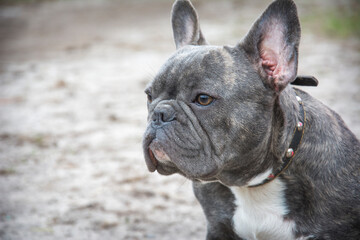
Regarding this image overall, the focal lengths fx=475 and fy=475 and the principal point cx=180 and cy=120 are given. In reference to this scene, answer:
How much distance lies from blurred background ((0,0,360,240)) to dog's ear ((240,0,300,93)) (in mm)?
1968

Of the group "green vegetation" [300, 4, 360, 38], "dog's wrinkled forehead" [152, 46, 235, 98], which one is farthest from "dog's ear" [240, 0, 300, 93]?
"green vegetation" [300, 4, 360, 38]

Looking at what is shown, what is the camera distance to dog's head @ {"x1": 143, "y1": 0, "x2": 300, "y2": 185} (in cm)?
301

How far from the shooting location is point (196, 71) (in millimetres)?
3082

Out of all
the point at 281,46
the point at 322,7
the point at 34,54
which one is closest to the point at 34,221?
the point at 281,46

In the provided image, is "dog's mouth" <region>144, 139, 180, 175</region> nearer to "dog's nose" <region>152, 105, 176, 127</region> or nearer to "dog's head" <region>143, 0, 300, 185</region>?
"dog's head" <region>143, 0, 300, 185</region>

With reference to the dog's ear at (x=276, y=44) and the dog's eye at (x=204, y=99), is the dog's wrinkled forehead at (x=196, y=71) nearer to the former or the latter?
the dog's eye at (x=204, y=99)

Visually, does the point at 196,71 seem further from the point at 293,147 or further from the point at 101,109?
the point at 101,109

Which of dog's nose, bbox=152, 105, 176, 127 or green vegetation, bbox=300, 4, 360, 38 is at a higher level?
dog's nose, bbox=152, 105, 176, 127

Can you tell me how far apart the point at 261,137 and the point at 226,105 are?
30 centimetres

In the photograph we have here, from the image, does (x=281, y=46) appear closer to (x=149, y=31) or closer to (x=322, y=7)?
(x=149, y=31)

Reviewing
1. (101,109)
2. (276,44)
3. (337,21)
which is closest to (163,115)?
(276,44)

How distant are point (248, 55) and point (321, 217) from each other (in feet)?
3.87

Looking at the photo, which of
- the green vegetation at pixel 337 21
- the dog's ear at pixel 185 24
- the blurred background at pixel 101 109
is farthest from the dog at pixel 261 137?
the green vegetation at pixel 337 21

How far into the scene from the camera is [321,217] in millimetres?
3143
